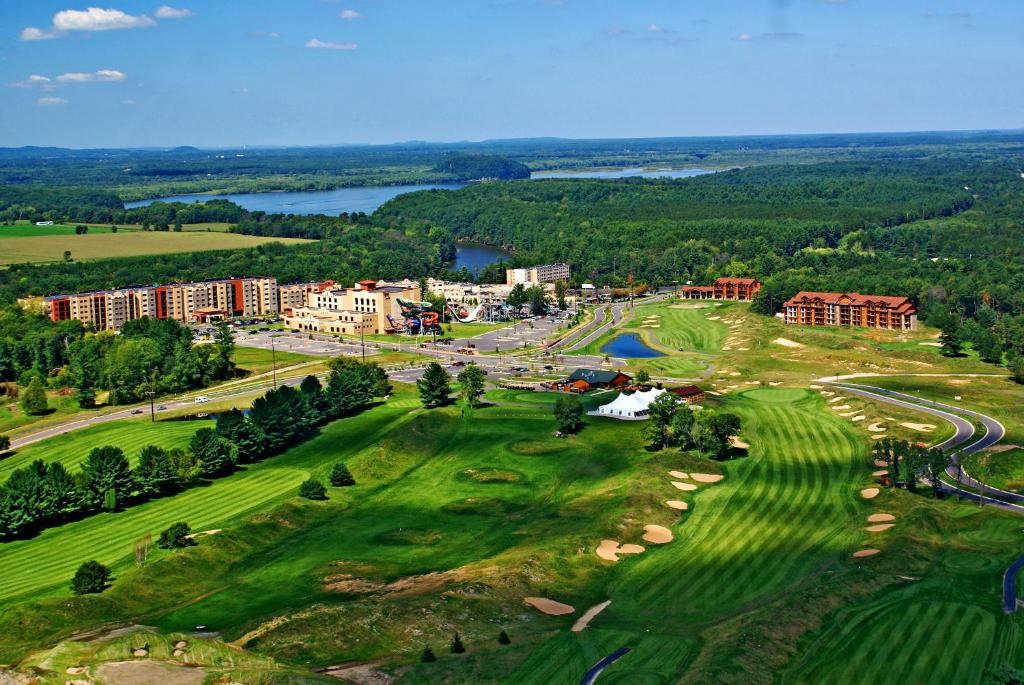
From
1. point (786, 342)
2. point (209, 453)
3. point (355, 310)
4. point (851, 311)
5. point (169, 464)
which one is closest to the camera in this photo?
point (169, 464)

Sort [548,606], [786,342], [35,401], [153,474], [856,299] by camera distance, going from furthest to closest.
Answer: [856,299] → [786,342] → [35,401] → [153,474] → [548,606]

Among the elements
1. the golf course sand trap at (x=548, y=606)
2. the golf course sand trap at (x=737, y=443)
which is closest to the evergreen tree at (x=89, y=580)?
the golf course sand trap at (x=548, y=606)

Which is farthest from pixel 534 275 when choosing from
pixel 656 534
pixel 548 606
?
pixel 548 606

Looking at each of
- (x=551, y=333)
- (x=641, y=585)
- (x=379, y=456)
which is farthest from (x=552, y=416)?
(x=551, y=333)

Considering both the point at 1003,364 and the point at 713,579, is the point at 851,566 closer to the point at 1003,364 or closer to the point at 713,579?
the point at 713,579

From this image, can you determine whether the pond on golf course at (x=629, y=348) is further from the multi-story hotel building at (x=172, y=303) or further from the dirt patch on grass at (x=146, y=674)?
the dirt patch on grass at (x=146, y=674)

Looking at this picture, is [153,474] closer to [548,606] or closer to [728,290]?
[548,606]
